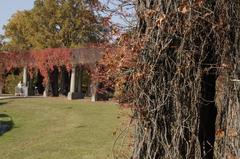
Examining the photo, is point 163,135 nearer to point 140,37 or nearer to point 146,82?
point 146,82

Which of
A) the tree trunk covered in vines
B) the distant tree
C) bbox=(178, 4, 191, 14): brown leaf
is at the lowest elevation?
the tree trunk covered in vines

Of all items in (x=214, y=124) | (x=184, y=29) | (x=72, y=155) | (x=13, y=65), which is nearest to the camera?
(x=184, y=29)

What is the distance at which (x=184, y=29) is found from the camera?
4.23 metres

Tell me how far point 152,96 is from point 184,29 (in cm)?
58

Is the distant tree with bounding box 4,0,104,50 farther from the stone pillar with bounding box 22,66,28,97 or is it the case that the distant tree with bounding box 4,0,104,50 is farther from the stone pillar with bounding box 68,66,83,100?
the stone pillar with bounding box 68,66,83,100

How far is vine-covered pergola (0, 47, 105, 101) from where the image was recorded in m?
38.9

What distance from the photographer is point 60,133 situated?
62.6 feet

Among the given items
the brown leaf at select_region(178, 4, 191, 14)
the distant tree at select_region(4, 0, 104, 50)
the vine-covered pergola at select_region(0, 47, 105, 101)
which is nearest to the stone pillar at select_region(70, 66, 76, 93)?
the vine-covered pergola at select_region(0, 47, 105, 101)

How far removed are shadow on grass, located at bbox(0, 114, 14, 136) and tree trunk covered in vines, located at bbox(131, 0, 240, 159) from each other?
15.8 metres

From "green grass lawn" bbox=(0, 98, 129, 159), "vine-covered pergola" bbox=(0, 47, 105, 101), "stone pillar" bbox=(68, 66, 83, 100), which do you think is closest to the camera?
"green grass lawn" bbox=(0, 98, 129, 159)

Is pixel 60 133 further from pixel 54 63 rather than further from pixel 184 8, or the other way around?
pixel 54 63

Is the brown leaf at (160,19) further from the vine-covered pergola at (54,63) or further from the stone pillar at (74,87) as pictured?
the stone pillar at (74,87)

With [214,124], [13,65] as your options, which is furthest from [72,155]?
[13,65]

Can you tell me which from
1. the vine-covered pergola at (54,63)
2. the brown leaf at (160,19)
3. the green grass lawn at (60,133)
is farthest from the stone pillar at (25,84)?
the brown leaf at (160,19)
